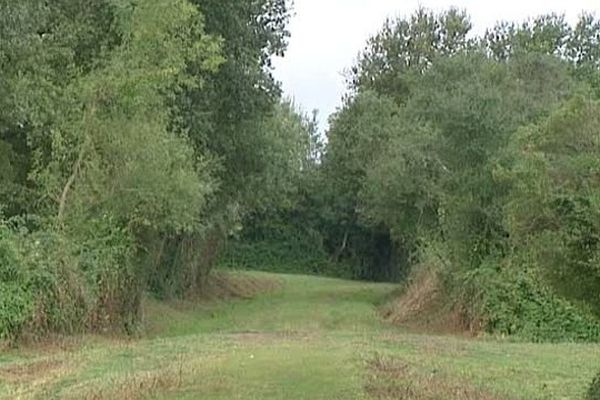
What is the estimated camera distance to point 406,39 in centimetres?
5241

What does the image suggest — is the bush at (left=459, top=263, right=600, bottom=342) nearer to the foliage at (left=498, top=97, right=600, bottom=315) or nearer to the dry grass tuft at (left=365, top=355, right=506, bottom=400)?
the foliage at (left=498, top=97, right=600, bottom=315)

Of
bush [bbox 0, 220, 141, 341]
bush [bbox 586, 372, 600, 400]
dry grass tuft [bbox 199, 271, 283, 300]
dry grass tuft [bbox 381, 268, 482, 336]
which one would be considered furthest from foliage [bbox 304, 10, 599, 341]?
bush [bbox 0, 220, 141, 341]

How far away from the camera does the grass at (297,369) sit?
34.7 feet

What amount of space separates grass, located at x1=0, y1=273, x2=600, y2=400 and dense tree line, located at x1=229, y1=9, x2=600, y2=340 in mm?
1400

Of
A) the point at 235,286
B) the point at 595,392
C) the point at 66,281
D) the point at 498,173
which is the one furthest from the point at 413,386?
the point at 235,286

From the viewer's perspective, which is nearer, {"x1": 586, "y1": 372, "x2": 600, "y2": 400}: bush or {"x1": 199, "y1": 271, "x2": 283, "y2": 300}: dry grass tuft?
{"x1": 586, "y1": 372, "x2": 600, "y2": 400}: bush

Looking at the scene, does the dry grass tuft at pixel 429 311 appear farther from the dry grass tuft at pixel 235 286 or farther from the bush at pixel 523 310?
the dry grass tuft at pixel 235 286

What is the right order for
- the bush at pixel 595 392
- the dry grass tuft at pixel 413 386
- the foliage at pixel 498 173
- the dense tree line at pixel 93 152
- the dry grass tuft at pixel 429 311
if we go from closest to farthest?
1. the bush at pixel 595 392
2. the dry grass tuft at pixel 413 386
3. the foliage at pixel 498 173
4. the dense tree line at pixel 93 152
5. the dry grass tuft at pixel 429 311

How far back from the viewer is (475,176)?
26.6 metres

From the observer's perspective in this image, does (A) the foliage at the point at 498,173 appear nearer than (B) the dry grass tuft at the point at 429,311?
Yes

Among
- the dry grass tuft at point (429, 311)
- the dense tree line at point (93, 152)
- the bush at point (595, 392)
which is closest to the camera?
the bush at point (595, 392)

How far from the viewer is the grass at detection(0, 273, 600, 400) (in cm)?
1059

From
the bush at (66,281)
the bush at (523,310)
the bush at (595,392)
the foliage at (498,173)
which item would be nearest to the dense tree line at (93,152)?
the bush at (66,281)

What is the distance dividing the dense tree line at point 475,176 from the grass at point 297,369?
1.40m
